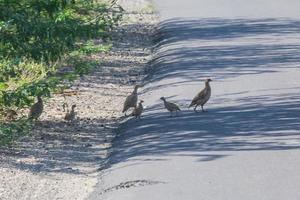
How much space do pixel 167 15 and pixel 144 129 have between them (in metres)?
20.3

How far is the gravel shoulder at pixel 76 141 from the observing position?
12.8 metres

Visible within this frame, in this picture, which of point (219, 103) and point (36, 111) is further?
point (219, 103)

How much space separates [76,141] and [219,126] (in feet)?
6.22

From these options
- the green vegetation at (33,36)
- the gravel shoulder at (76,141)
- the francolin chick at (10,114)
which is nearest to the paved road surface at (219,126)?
the gravel shoulder at (76,141)

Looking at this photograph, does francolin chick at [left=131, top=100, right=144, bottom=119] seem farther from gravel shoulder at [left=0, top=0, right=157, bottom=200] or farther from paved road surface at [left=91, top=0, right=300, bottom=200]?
gravel shoulder at [left=0, top=0, right=157, bottom=200]

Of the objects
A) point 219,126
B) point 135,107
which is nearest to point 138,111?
point 135,107

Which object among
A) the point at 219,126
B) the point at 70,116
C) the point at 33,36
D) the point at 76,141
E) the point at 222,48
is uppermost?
the point at 33,36

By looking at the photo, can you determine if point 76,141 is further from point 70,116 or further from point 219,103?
point 219,103

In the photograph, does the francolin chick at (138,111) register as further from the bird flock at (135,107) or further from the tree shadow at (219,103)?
the tree shadow at (219,103)

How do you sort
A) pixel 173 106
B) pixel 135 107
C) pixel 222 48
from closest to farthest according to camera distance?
pixel 173 106, pixel 135 107, pixel 222 48

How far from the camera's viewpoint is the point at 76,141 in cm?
1619

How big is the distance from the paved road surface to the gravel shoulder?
31 centimetres

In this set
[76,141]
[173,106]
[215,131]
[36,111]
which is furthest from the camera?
[173,106]

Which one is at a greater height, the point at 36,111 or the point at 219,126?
the point at 219,126
